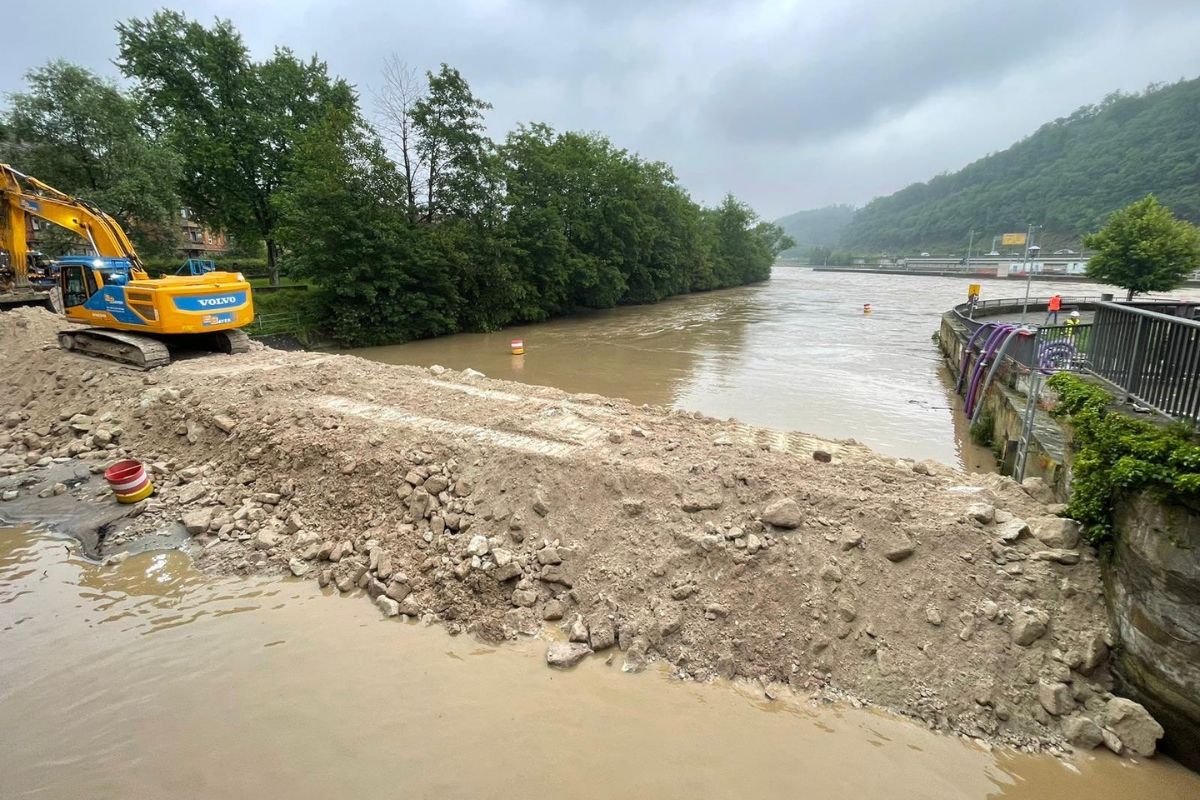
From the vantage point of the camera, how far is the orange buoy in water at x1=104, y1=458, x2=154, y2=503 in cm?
646

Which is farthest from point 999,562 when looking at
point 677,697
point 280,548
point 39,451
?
point 39,451

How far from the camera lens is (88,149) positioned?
20562 millimetres

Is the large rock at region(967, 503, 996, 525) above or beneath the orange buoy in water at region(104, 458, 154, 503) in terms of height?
above

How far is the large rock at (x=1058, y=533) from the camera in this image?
14.6 ft

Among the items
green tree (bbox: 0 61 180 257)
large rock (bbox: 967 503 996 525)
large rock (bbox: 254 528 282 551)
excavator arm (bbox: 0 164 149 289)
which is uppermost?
green tree (bbox: 0 61 180 257)

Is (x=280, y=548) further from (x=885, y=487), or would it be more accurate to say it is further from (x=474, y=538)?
(x=885, y=487)

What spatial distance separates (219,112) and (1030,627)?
35.1m

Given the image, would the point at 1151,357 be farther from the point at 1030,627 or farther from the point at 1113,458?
the point at 1030,627

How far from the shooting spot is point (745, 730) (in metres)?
3.80

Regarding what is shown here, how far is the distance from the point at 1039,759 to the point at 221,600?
667 cm

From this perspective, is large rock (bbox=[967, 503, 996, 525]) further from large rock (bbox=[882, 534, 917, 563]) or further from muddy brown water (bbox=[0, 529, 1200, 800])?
muddy brown water (bbox=[0, 529, 1200, 800])

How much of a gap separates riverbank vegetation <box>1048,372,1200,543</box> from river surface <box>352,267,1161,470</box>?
482 centimetres

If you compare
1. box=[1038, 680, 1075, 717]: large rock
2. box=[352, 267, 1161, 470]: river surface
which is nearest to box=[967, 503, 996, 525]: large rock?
box=[1038, 680, 1075, 717]: large rock

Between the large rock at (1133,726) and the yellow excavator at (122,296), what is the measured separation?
43.2 ft
